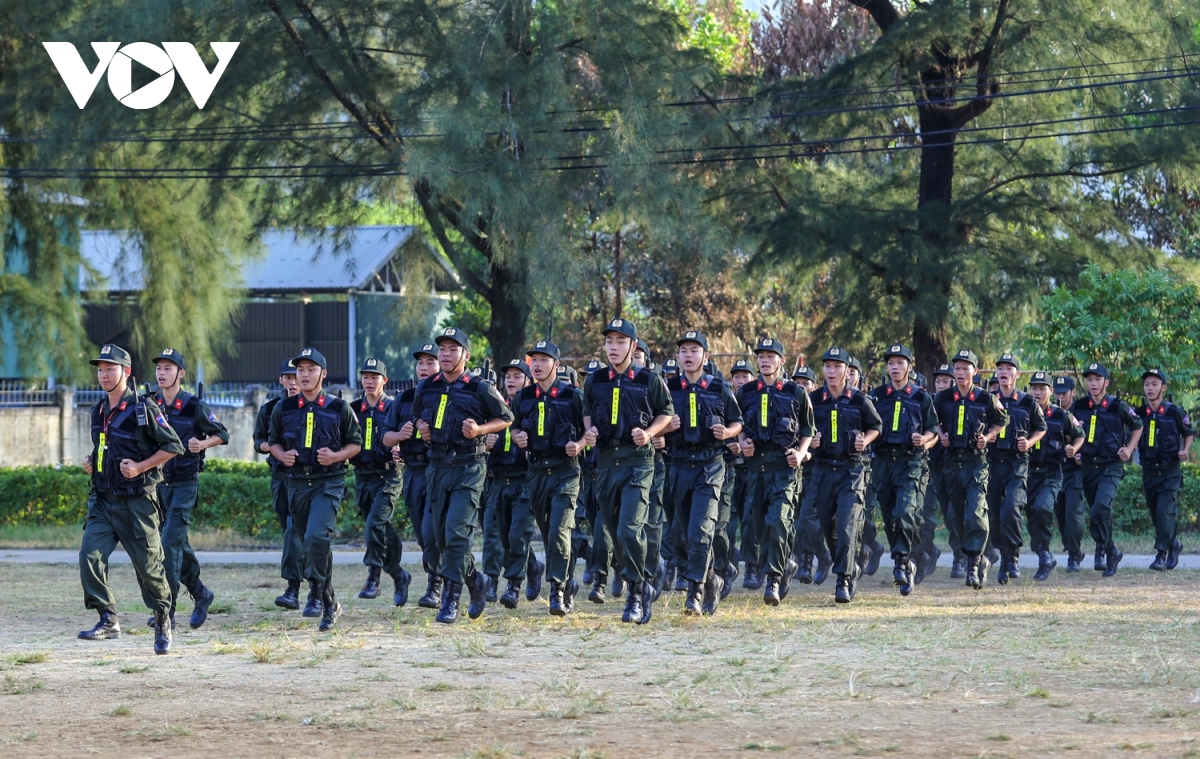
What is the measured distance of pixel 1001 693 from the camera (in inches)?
358

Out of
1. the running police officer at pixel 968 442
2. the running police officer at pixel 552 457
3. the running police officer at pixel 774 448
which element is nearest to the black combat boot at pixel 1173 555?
the running police officer at pixel 968 442

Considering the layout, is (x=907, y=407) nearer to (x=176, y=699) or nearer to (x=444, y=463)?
(x=444, y=463)

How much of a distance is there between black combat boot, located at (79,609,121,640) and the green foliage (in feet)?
45.8

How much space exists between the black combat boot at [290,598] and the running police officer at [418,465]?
3.39ft

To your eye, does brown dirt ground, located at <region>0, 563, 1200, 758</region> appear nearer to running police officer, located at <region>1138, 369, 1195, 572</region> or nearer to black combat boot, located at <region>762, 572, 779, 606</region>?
black combat boot, located at <region>762, 572, 779, 606</region>

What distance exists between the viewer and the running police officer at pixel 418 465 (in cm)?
1286

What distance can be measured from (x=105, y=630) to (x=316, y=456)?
2045mm

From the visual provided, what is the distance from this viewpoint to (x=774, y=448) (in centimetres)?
1383

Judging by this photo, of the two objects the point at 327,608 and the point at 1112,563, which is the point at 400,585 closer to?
the point at 327,608

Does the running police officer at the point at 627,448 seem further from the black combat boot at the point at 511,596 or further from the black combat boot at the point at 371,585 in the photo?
the black combat boot at the point at 371,585

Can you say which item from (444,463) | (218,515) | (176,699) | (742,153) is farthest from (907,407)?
(218,515)

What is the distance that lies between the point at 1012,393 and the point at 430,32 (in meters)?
10.1

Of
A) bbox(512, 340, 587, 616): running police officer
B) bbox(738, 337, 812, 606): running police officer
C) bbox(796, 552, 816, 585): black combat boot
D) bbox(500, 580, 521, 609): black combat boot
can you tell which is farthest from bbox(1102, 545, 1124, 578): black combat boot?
bbox(500, 580, 521, 609): black combat boot

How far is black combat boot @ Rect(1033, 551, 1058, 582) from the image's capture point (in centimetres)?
1636
